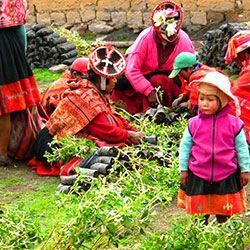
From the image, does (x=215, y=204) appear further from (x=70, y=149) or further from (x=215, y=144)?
(x=70, y=149)

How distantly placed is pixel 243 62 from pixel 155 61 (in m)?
1.88

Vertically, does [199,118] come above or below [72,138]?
above

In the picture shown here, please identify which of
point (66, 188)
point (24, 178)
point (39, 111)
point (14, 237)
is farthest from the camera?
Result: point (39, 111)

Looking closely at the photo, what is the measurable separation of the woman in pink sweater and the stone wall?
5.47 meters

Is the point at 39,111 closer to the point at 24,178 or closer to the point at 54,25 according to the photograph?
the point at 24,178

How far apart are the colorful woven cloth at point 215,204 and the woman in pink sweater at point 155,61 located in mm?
3279

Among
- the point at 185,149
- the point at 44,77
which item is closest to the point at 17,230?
the point at 185,149

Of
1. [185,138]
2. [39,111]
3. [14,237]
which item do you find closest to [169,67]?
[39,111]

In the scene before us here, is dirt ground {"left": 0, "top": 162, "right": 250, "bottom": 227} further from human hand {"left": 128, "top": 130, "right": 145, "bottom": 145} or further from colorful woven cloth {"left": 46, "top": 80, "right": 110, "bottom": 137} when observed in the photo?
human hand {"left": 128, "top": 130, "right": 145, "bottom": 145}

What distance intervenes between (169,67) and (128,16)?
6.47 m

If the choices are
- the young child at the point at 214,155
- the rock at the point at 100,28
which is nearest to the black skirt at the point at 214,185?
the young child at the point at 214,155

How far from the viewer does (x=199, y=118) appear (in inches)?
211

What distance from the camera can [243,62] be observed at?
7.09 m

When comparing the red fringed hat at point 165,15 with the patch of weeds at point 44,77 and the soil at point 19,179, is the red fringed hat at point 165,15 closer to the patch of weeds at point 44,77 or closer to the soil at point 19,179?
the soil at point 19,179
